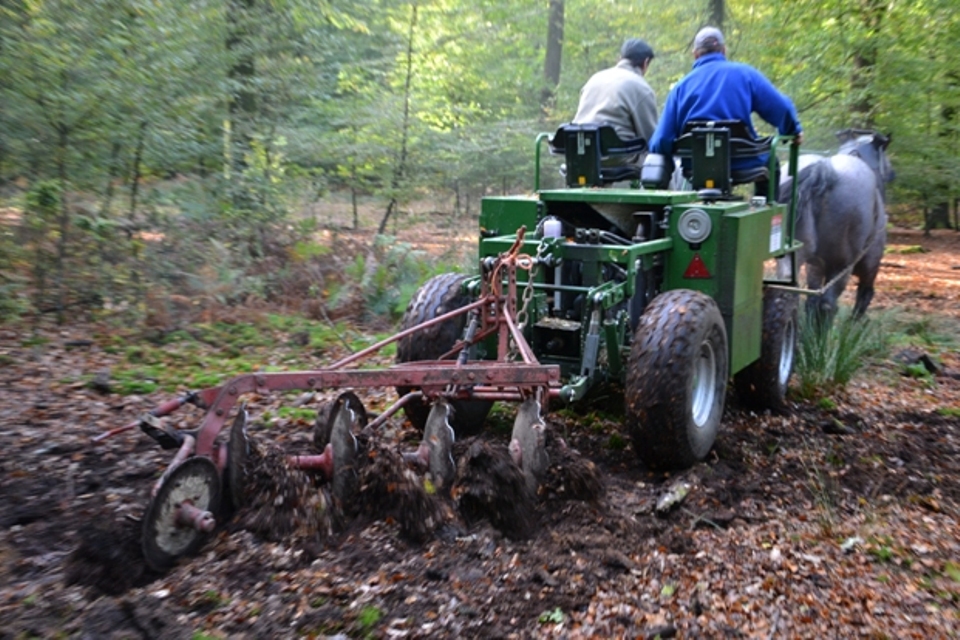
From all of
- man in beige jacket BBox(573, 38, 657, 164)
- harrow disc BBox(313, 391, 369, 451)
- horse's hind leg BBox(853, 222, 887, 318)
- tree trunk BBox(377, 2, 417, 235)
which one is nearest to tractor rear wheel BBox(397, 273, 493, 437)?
harrow disc BBox(313, 391, 369, 451)

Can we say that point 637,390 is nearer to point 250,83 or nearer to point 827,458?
point 827,458

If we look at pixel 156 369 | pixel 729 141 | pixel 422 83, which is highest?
pixel 422 83

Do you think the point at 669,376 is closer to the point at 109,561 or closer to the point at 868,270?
the point at 109,561

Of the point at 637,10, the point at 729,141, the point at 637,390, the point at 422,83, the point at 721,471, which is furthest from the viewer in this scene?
the point at 637,10

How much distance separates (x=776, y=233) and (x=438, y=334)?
2740mm

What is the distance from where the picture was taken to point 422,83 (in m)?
14.6

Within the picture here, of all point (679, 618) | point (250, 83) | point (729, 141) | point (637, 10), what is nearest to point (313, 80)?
point (250, 83)

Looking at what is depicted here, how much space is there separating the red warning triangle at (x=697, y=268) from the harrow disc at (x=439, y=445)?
2002 mm

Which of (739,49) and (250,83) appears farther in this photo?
(739,49)

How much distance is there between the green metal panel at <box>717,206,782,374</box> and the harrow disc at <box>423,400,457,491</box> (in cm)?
213

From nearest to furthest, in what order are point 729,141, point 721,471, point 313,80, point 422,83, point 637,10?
point 721,471, point 729,141, point 313,80, point 422,83, point 637,10

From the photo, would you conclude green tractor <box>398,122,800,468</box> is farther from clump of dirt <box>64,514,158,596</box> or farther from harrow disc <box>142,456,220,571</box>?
clump of dirt <box>64,514,158,596</box>

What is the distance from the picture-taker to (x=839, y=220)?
945 centimetres

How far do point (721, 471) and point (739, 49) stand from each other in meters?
12.2
